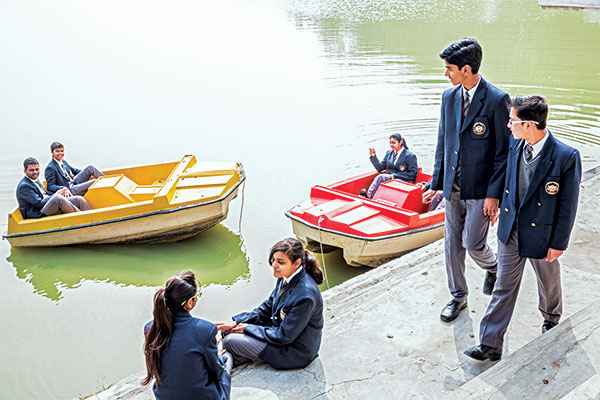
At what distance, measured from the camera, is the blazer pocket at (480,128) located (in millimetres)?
3967

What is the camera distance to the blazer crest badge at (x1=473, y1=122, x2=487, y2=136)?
13.0 feet

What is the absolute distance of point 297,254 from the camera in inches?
159

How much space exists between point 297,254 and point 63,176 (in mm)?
6493

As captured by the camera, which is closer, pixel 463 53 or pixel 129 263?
pixel 463 53

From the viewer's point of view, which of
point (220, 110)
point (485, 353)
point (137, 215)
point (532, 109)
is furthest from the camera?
point (220, 110)

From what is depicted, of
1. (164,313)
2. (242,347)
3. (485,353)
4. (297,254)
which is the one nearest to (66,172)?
(242,347)

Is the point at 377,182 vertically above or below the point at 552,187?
below

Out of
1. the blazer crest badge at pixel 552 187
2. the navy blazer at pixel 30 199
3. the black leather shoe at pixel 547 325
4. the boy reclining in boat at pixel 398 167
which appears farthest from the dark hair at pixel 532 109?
the navy blazer at pixel 30 199

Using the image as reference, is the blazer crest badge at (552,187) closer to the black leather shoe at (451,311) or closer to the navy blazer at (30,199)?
the black leather shoe at (451,311)

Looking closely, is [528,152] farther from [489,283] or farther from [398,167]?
[398,167]

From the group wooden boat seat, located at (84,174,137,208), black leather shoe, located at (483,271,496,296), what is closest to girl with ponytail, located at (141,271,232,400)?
black leather shoe, located at (483,271,496,296)

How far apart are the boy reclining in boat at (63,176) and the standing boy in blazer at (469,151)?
6659 millimetres

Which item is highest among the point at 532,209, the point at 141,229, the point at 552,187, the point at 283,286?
the point at 552,187

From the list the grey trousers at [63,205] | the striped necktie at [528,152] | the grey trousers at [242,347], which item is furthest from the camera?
the grey trousers at [63,205]
